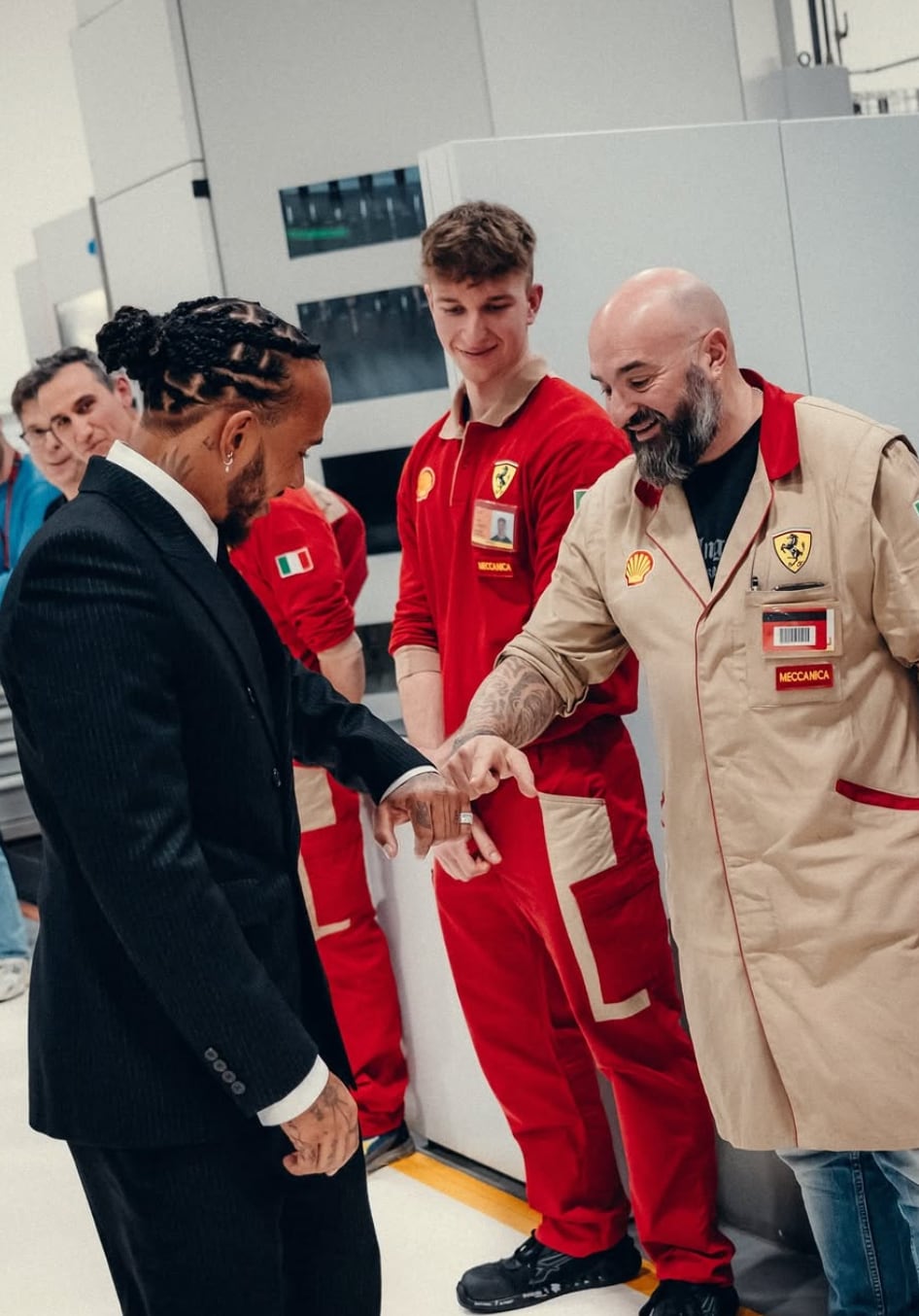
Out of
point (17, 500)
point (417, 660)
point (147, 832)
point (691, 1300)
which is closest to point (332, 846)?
point (417, 660)

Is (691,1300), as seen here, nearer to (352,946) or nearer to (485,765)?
(485,765)

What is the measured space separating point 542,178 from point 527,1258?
6.41 feet

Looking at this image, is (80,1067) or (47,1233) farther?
(47,1233)

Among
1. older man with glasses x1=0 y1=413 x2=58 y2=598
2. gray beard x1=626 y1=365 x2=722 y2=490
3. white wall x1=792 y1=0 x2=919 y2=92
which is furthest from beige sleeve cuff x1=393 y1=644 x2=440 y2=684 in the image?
white wall x1=792 y1=0 x2=919 y2=92

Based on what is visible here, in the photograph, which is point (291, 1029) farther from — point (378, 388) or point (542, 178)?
point (378, 388)

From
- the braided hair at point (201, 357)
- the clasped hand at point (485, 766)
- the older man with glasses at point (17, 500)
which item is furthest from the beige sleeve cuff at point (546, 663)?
the older man with glasses at point (17, 500)

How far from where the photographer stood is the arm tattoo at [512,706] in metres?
2.15

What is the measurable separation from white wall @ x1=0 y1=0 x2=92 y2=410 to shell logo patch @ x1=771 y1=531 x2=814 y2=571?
5.81 meters

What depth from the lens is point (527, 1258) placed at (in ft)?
8.80

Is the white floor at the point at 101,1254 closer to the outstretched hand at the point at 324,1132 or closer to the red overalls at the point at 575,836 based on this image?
the red overalls at the point at 575,836

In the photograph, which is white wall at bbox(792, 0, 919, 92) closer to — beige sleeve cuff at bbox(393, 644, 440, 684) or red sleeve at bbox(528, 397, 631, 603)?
red sleeve at bbox(528, 397, 631, 603)

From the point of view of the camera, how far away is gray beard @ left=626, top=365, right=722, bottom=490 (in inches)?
77.2

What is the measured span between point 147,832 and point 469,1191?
6.46 ft

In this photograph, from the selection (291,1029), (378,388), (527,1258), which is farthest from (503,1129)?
(378,388)
